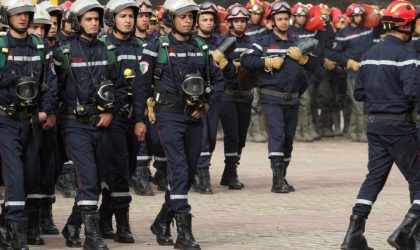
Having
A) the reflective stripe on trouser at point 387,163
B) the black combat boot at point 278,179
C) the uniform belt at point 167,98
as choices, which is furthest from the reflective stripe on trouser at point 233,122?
the reflective stripe on trouser at point 387,163

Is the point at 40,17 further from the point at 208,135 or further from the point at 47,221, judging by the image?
the point at 208,135

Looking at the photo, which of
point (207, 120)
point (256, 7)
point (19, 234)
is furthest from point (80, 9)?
→ point (256, 7)

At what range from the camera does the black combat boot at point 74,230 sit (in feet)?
39.9

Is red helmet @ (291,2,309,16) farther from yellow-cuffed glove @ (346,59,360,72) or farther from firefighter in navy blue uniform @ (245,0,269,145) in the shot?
yellow-cuffed glove @ (346,59,360,72)

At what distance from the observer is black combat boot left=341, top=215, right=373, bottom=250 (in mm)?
11688

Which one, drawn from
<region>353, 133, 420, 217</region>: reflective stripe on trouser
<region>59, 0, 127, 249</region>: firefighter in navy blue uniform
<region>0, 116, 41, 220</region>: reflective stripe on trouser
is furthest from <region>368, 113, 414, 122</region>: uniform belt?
<region>0, 116, 41, 220</region>: reflective stripe on trouser

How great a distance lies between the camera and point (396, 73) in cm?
1160

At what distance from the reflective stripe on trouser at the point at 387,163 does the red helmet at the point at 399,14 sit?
1.01 m

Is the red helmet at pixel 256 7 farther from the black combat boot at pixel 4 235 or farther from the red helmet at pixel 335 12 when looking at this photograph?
the black combat boot at pixel 4 235

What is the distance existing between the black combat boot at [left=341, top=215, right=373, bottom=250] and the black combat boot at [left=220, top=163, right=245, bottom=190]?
581 centimetres

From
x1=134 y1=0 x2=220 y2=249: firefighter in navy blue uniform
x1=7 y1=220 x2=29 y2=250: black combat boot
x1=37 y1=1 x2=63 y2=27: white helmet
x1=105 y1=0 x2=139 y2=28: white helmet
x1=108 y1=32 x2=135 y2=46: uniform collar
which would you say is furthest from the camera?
x1=108 y1=32 x2=135 y2=46: uniform collar

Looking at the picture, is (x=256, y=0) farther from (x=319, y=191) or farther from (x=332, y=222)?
(x=332, y=222)

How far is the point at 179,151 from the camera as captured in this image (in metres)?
12.0

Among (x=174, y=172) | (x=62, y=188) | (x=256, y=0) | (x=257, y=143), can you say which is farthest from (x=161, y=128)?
(x=257, y=143)
